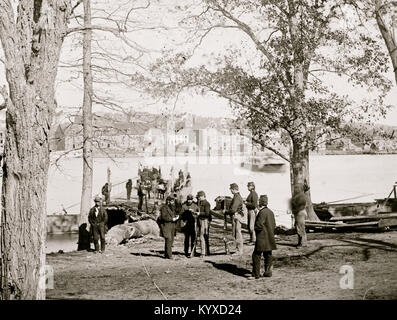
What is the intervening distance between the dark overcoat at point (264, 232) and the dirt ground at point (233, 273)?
0.74m

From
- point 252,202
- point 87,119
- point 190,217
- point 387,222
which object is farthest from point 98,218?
point 387,222

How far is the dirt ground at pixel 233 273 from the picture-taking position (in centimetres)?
844

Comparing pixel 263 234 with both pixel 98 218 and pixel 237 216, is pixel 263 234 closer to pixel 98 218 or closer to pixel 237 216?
pixel 237 216

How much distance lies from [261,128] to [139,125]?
4454mm

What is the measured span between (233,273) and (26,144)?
565 centimetres

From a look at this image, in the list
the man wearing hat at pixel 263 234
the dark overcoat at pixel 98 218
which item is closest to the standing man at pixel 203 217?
the man wearing hat at pixel 263 234

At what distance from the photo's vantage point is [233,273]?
32.8 ft

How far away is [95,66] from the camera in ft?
47.3

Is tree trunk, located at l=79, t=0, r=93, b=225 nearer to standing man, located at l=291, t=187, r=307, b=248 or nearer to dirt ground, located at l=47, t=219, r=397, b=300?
dirt ground, located at l=47, t=219, r=397, b=300

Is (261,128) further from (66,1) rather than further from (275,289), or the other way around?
(66,1)

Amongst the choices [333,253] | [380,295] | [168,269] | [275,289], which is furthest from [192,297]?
[333,253]

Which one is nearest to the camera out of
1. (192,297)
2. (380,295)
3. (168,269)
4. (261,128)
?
(380,295)

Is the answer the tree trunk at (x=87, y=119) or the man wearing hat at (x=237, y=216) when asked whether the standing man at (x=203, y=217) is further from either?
the tree trunk at (x=87, y=119)

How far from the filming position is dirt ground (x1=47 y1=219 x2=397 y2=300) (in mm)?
8438
